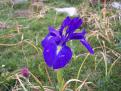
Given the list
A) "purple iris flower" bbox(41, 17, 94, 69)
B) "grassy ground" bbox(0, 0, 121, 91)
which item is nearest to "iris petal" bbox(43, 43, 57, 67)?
"purple iris flower" bbox(41, 17, 94, 69)

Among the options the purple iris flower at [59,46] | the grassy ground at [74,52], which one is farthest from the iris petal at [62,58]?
the grassy ground at [74,52]

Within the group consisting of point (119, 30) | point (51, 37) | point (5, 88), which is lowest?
point (5, 88)

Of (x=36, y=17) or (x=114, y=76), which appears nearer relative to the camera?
(x=114, y=76)

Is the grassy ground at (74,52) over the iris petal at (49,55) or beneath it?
beneath

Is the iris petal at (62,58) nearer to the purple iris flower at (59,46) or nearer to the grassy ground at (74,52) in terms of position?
the purple iris flower at (59,46)

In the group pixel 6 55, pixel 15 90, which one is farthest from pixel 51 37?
pixel 6 55

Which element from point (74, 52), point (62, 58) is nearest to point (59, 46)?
point (62, 58)

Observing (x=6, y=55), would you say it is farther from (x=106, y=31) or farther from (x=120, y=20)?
(x=120, y=20)
